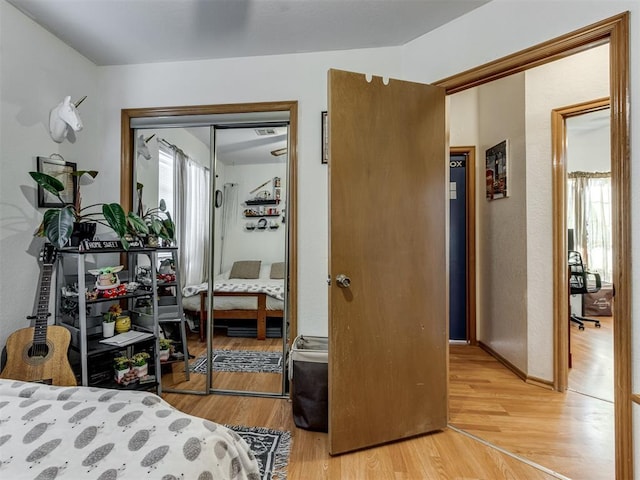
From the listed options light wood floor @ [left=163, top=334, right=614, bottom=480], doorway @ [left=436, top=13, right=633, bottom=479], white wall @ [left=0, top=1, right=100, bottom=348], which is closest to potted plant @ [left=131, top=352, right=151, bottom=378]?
light wood floor @ [left=163, top=334, right=614, bottom=480]

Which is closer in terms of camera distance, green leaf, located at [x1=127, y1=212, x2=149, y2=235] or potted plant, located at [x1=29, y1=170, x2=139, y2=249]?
potted plant, located at [x1=29, y1=170, x2=139, y2=249]

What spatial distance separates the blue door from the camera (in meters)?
3.28

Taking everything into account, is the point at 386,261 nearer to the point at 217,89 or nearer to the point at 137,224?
the point at 137,224

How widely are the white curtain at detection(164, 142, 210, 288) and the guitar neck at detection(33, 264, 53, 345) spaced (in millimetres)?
780

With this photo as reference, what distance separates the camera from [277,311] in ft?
7.61

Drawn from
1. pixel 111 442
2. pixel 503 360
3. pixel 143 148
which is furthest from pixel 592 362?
pixel 143 148

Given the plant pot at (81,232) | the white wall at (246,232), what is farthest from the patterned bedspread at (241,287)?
the plant pot at (81,232)

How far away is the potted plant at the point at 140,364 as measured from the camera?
2.03 m

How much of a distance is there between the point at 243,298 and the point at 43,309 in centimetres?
115

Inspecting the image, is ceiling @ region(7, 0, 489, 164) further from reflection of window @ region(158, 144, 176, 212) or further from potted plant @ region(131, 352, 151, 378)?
potted plant @ region(131, 352, 151, 378)

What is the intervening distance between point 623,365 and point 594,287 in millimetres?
3264

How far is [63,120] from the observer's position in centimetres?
191

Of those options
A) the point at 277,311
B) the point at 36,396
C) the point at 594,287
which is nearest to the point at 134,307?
the point at 277,311

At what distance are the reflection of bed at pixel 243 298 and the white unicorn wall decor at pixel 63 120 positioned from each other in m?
1.28
